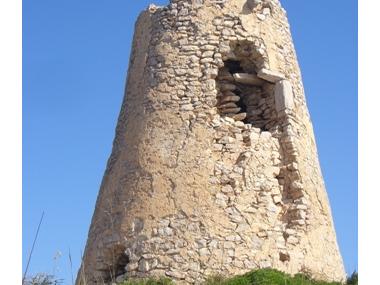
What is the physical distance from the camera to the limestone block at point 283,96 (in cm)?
1172

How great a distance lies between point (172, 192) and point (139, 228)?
2.51 ft

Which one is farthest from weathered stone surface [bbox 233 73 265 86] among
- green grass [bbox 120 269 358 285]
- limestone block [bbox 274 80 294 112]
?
green grass [bbox 120 269 358 285]

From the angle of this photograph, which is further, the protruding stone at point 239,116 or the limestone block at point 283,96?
the limestone block at point 283,96

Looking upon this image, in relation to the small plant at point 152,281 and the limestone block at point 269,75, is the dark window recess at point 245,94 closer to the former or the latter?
the limestone block at point 269,75

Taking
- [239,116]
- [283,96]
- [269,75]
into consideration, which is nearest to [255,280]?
[239,116]

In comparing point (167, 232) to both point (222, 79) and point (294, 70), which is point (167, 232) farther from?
point (294, 70)

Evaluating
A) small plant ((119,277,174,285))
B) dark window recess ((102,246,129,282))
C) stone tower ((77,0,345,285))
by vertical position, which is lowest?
small plant ((119,277,174,285))

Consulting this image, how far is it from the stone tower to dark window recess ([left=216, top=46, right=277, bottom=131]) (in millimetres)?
22

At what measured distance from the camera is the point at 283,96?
38.6 feet

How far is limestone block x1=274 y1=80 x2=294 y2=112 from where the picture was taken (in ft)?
38.4

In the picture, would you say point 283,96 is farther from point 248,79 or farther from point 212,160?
point 212,160

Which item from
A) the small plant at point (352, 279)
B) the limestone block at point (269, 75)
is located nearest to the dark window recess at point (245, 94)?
the limestone block at point (269, 75)

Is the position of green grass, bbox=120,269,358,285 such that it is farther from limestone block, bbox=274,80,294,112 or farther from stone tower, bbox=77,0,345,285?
limestone block, bbox=274,80,294,112

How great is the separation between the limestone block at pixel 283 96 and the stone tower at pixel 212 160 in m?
0.02
